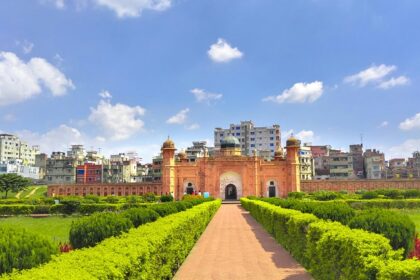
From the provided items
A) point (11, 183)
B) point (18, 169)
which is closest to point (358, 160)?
point (11, 183)

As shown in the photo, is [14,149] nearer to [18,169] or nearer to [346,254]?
[18,169]

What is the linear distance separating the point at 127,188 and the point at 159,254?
51.3 m

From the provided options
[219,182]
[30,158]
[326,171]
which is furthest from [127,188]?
[30,158]

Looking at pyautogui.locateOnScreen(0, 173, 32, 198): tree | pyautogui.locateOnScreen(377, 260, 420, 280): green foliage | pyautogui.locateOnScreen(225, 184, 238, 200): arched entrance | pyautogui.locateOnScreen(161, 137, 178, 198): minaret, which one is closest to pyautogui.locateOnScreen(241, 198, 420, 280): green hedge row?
pyautogui.locateOnScreen(377, 260, 420, 280): green foliage

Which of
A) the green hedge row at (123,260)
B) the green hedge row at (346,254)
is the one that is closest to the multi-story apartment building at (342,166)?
the green hedge row at (346,254)

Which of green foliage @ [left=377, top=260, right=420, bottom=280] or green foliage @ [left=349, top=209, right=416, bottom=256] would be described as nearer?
green foliage @ [left=377, top=260, right=420, bottom=280]

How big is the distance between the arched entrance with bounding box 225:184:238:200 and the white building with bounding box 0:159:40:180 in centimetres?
4863

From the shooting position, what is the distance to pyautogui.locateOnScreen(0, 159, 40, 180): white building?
82.8 m

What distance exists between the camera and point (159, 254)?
296 inches

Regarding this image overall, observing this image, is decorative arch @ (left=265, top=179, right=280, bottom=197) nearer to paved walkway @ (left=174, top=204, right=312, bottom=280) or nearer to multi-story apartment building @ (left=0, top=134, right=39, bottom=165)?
paved walkway @ (left=174, top=204, right=312, bottom=280)

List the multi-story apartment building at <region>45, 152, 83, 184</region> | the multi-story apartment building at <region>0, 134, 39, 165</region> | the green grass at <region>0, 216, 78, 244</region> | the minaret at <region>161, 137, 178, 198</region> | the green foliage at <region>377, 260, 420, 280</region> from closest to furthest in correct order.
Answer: the green foliage at <region>377, 260, 420, 280</region> → the green grass at <region>0, 216, 78, 244</region> → the minaret at <region>161, 137, 178, 198</region> → the multi-story apartment building at <region>45, 152, 83, 184</region> → the multi-story apartment building at <region>0, 134, 39, 165</region>

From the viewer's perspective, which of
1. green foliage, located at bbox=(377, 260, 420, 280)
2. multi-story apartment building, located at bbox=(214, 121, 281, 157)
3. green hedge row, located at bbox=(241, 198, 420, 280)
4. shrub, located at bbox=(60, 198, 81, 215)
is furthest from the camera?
multi-story apartment building, located at bbox=(214, 121, 281, 157)

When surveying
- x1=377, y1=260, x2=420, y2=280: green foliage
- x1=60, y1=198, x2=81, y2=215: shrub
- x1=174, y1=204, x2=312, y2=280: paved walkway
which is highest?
x1=377, y1=260, x2=420, y2=280: green foliage

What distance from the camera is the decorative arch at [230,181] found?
52906mm
